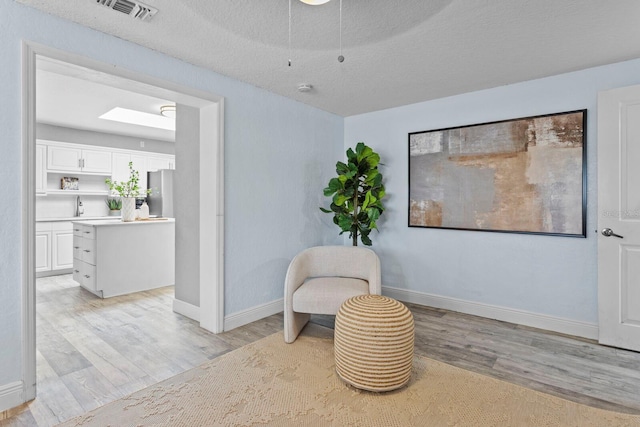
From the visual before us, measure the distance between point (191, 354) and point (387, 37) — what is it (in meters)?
2.74

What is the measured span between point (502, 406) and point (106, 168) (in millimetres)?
6671

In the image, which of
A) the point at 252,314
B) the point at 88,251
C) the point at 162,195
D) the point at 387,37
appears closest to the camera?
the point at 387,37

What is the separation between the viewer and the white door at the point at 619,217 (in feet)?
8.68

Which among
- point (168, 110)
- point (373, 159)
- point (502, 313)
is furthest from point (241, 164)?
point (502, 313)

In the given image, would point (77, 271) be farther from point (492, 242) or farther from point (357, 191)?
point (492, 242)

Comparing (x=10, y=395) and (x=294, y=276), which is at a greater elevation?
(x=294, y=276)

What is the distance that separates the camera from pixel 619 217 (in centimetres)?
271

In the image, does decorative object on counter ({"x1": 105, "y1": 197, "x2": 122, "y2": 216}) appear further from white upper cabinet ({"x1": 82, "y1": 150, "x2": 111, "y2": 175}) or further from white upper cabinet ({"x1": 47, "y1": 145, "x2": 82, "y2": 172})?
white upper cabinet ({"x1": 47, "y1": 145, "x2": 82, "y2": 172})

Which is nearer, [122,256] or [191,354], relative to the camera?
[191,354]

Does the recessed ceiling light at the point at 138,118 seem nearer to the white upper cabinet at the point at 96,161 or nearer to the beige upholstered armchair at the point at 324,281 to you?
the white upper cabinet at the point at 96,161

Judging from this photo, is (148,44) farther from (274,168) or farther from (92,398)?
(92,398)

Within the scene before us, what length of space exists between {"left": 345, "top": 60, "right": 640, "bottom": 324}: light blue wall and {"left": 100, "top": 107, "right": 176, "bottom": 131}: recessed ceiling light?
315 centimetres

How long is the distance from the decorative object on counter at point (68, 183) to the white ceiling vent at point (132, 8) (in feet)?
16.3

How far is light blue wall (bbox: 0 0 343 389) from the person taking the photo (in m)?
1.91
